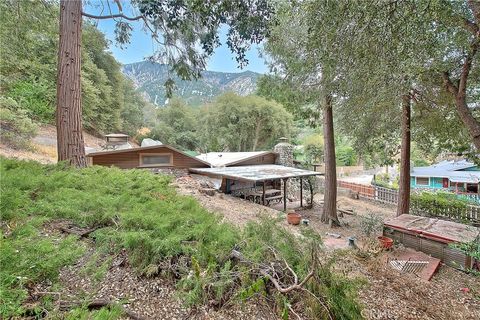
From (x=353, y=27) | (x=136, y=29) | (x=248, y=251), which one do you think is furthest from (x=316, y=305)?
(x=136, y=29)

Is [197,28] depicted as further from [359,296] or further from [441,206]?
[441,206]

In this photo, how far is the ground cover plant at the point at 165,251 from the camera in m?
1.55

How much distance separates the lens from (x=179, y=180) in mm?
10305

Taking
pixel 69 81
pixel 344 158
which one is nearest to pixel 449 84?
pixel 69 81

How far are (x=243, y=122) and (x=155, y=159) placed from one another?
13.1m

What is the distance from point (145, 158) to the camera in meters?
11.0

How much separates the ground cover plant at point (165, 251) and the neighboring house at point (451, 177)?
68.9ft

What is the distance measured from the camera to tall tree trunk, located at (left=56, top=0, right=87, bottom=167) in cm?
416

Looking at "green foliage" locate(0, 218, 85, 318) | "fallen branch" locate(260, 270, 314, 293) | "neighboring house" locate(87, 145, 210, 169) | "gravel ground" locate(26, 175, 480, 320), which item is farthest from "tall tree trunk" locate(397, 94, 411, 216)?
"neighboring house" locate(87, 145, 210, 169)

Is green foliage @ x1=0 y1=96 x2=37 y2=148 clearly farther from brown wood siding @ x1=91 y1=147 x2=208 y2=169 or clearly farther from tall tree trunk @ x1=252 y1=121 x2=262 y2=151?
tall tree trunk @ x1=252 y1=121 x2=262 y2=151

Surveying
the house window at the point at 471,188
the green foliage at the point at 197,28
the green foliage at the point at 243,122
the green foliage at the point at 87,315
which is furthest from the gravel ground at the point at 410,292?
the green foliage at the point at 243,122

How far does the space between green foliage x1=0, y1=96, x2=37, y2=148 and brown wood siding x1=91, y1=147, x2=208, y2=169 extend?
340 centimetres

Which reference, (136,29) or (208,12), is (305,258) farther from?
(136,29)

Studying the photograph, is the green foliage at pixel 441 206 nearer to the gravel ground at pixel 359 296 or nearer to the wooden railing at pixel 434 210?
the wooden railing at pixel 434 210
